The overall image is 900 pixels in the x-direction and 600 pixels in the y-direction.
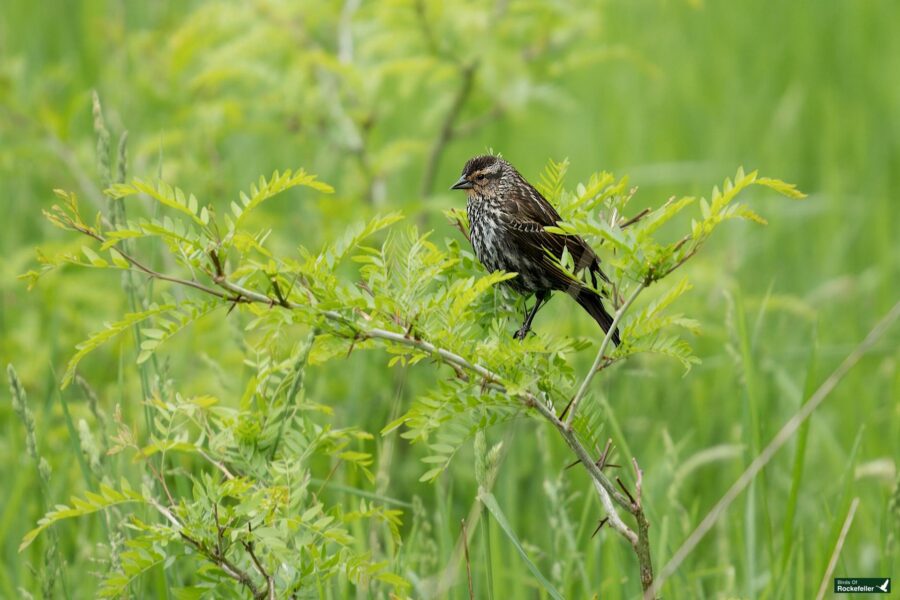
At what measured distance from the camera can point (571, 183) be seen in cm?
632

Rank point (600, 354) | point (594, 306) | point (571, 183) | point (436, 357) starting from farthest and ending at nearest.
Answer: point (571, 183) < point (594, 306) < point (436, 357) < point (600, 354)

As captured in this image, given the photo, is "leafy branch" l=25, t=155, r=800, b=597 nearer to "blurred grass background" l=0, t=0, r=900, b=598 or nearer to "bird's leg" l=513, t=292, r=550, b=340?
"bird's leg" l=513, t=292, r=550, b=340

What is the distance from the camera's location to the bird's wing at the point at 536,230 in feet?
8.38

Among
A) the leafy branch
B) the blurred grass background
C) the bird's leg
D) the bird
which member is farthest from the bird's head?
the leafy branch

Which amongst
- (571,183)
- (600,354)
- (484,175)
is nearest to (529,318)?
(484,175)

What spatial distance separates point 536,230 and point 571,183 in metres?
3.66

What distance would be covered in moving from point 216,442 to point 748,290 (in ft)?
14.3

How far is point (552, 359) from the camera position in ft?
6.39

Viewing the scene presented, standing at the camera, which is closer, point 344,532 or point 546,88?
point 344,532

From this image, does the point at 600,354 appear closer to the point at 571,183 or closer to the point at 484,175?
the point at 484,175

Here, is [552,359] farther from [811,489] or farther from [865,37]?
[865,37]

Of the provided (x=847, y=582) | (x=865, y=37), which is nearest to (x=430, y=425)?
(x=847, y=582)

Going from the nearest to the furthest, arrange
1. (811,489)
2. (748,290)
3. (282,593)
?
(282,593) < (811,489) < (748,290)

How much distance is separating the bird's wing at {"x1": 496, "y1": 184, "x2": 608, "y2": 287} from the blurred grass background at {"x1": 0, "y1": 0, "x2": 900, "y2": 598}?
423 mm
